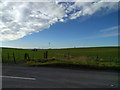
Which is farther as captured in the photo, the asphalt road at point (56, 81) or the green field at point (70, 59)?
the green field at point (70, 59)

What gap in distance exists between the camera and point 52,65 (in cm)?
1476

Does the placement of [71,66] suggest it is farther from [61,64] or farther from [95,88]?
[95,88]

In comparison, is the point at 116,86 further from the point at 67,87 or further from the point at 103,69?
the point at 103,69

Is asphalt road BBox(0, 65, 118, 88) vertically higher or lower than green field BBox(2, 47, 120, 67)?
lower

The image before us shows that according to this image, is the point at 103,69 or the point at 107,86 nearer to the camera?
the point at 107,86

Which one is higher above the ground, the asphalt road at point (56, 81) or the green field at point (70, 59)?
the green field at point (70, 59)

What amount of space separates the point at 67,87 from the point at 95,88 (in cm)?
133

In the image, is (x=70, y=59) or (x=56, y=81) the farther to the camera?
(x=70, y=59)

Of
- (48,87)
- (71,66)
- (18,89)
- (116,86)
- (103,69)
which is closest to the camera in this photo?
(18,89)

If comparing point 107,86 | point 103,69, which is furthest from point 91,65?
point 107,86

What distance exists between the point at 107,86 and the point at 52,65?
7738mm

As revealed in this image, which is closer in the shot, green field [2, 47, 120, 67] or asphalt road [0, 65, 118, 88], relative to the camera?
asphalt road [0, 65, 118, 88]

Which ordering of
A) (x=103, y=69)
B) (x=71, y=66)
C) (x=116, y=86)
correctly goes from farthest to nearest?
1. (x=71, y=66)
2. (x=103, y=69)
3. (x=116, y=86)

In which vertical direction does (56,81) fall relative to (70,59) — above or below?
below
